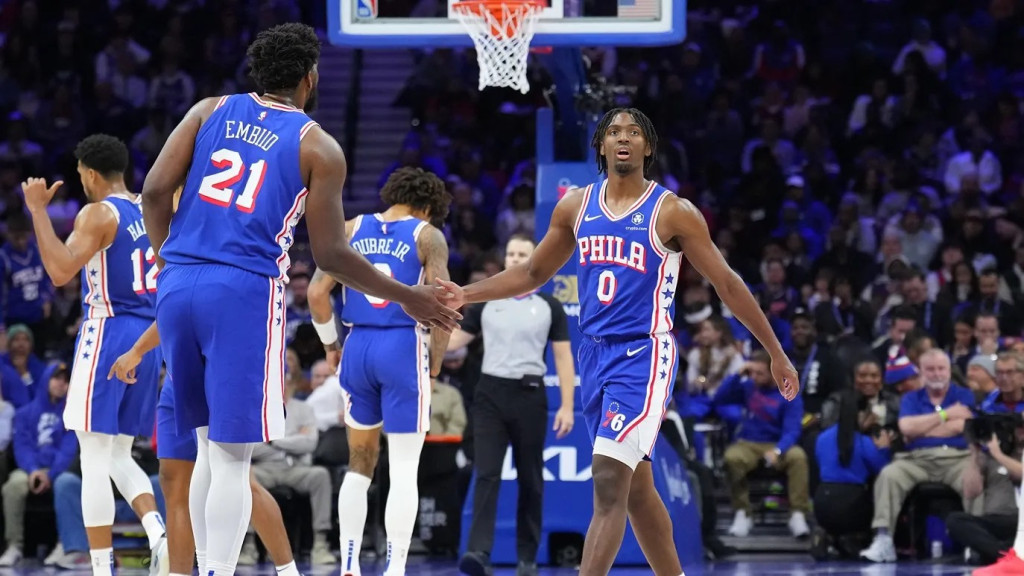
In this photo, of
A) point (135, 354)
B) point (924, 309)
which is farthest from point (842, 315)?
point (135, 354)

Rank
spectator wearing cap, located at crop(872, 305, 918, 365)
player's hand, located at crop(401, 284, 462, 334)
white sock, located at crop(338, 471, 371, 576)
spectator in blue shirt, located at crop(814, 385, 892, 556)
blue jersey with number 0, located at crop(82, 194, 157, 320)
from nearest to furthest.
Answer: player's hand, located at crop(401, 284, 462, 334)
blue jersey with number 0, located at crop(82, 194, 157, 320)
white sock, located at crop(338, 471, 371, 576)
spectator in blue shirt, located at crop(814, 385, 892, 556)
spectator wearing cap, located at crop(872, 305, 918, 365)

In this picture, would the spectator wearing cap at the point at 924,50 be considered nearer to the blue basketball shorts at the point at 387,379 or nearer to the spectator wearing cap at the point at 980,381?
the spectator wearing cap at the point at 980,381

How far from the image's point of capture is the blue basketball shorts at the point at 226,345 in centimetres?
572

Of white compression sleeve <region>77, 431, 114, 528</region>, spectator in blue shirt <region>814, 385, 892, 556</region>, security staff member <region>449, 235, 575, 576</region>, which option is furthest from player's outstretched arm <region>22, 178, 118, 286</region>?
spectator in blue shirt <region>814, 385, 892, 556</region>

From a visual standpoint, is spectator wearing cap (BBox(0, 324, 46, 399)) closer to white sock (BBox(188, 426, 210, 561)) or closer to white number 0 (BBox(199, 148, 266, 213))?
white sock (BBox(188, 426, 210, 561))

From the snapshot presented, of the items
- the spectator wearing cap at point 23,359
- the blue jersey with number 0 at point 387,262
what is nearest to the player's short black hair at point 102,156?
the blue jersey with number 0 at point 387,262

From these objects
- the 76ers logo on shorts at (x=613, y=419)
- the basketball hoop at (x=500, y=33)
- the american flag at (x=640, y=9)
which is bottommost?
the 76ers logo on shorts at (x=613, y=419)

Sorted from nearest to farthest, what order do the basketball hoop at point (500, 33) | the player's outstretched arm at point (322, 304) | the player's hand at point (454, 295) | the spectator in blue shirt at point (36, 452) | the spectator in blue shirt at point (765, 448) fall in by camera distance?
the player's hand at point (454, 295) → the player's outstretched arm at point (322, 304) → the basketball hoop at point (500, 33) → the spectator in blue shirt at point (36, 452) → the spectator in blue shirt at point (765, 448)

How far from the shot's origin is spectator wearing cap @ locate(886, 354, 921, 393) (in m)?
13.0

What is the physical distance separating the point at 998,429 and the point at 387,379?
5.57 meters

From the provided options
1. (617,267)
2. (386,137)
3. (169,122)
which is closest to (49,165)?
(169,122)

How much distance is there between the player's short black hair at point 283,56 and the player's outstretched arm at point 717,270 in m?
→ 1.85

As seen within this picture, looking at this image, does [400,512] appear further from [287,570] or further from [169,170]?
[169,170]

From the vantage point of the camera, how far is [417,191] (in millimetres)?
8711
